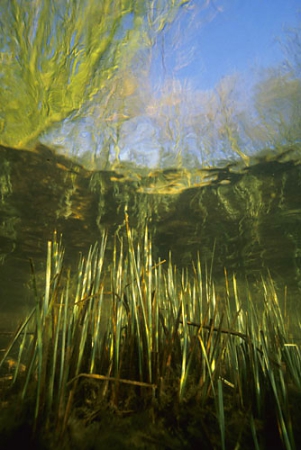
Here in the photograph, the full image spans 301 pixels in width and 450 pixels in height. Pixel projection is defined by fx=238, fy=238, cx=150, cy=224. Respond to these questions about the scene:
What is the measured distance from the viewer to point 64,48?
5.17 meters

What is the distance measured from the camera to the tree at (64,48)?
468 cm

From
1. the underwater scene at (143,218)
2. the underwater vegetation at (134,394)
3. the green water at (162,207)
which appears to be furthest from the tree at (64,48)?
the underwater vegetation at (134,394)

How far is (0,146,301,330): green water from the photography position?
332 inches

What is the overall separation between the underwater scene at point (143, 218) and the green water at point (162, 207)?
7cm

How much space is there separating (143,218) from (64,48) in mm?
6767

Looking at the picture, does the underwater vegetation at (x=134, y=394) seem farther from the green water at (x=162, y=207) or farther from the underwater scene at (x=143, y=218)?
the green water at (x=162, y=207)

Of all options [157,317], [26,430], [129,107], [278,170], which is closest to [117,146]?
[129,107]

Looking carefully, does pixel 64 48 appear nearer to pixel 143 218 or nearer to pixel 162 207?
pixel 162 207

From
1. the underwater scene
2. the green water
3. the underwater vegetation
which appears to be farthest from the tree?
the underwater vegetation

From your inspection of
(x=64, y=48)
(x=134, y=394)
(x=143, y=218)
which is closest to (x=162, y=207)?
(x=143, y=218)

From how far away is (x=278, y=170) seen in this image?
8.37 m

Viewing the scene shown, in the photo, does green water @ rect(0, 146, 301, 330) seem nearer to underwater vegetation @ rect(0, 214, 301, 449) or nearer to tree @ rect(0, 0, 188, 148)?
tree @ rect(0, 0, 188, 148)

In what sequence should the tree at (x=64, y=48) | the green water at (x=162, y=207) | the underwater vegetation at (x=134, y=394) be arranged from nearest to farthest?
1. the underwater vegetation at (x=134, y=394)
2. the tree at (x=64, y=48)
3. the green water at (x=162, y=207)

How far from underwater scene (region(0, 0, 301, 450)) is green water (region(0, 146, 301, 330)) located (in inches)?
2.9
